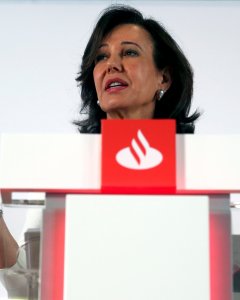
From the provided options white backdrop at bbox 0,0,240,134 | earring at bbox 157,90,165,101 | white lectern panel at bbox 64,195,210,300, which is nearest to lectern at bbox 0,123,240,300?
white lectern panel at bbox 64,195,210,300

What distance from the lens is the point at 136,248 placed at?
0.79 metres

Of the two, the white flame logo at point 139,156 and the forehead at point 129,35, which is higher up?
the forehead at point 129,35

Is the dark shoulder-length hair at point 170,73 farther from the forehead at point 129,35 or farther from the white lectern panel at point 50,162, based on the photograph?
the white lectern panel at point 50,162

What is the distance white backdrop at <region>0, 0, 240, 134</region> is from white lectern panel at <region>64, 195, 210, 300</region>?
1.34 metres

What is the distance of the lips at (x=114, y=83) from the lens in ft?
3.94

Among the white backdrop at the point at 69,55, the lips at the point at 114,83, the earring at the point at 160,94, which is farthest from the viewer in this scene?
the white backdrop at the point at 69,55

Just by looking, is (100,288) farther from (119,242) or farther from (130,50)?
(130,50)

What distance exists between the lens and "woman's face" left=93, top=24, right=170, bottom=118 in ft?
3.95

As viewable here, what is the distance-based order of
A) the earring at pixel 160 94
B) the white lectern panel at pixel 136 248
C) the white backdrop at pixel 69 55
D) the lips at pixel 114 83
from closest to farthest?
the white lectern panel at pixel 136 248 < the lips at pixel 114 83 < the earring at pixel 160 94 < the white backdrop at pixel 69 55

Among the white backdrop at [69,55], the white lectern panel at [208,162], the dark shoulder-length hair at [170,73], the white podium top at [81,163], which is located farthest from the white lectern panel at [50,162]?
the white backdrop at [69,55]

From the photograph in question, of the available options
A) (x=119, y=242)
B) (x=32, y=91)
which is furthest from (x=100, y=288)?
(x=32, y=91)

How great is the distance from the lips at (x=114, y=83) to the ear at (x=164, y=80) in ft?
0.45

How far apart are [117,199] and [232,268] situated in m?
0.16

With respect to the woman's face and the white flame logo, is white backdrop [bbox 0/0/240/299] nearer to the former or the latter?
the woman's face
